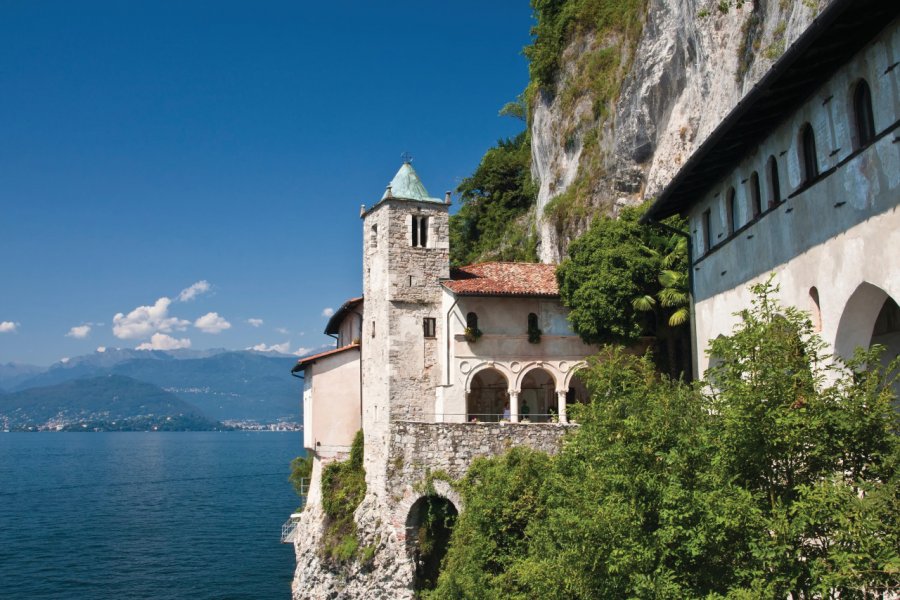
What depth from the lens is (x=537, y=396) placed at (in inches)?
1473

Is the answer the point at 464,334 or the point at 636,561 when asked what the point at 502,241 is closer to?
the point at 464,334

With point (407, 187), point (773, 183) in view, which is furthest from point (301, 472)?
point (773, 183)

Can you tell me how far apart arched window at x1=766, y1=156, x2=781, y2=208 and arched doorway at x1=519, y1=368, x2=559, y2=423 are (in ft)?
67.7

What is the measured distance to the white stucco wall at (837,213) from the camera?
12.1 metres

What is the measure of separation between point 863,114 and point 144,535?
59.1 metres

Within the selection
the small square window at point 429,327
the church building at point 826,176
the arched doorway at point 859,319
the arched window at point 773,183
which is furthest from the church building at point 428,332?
the arched doorway at point 859,319

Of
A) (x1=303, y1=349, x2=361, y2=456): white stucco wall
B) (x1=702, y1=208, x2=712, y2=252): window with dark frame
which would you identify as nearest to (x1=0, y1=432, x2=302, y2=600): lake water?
(x1=303, y1=349, x2=361, y2=456): white stucco wall

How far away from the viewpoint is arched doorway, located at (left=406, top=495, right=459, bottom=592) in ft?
96.0

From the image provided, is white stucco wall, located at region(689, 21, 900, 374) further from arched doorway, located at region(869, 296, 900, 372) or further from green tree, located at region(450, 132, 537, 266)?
green tree, located at region(450, 132, 537, 266)

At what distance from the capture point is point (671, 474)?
39.5ft

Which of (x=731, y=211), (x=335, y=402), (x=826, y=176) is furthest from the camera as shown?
(x=335, y=402)

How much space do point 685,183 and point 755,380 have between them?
11.5 m

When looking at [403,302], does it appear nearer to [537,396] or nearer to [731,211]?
[537,396]

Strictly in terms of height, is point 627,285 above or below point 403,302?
above
